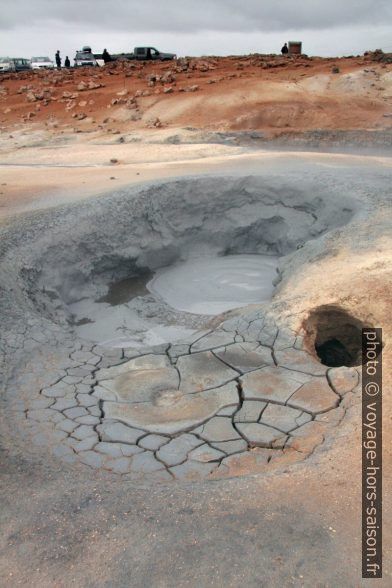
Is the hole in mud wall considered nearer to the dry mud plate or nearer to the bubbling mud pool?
the dry mud plate

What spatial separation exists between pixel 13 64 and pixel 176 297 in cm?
2110

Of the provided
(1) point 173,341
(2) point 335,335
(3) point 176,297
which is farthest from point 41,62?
(2) point 335,335

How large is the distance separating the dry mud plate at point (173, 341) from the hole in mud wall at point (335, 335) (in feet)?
0.04

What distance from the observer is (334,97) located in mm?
12672

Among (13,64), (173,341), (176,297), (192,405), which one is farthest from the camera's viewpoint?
(13,64)

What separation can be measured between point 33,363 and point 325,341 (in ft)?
7.60

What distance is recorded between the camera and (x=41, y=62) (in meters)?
24.2

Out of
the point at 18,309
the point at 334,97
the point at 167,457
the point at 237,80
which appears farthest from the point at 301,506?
the point at 237,80

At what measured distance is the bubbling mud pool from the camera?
5574 millimetres

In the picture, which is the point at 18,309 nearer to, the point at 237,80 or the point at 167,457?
the point at 167,457

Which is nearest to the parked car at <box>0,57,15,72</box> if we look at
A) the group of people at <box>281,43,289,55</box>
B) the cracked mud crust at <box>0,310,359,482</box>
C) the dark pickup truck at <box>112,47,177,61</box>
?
the dark pickup truck at <box>112,47,177,61</box>

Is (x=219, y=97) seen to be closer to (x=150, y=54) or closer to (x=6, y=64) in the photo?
(x=150, y=54)

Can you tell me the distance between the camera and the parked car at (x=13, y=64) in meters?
23.4

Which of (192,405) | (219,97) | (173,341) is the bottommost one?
(173,341)
